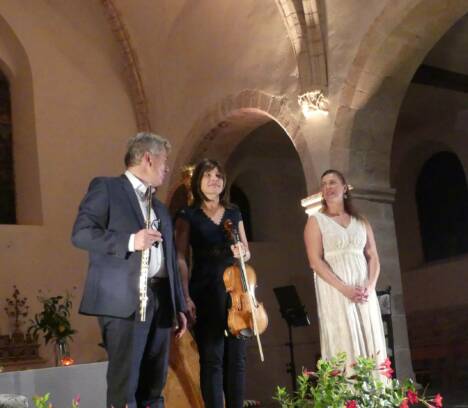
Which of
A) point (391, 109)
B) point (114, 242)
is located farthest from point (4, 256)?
point (114, 242)

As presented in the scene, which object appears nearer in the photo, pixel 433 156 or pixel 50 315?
pixel 50 315

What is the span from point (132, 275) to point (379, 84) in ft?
17.3

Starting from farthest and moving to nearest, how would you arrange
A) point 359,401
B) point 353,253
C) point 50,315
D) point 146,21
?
point 146,21
point 50,315
point 353,253
point 359,401

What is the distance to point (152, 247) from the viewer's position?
3.24 metres

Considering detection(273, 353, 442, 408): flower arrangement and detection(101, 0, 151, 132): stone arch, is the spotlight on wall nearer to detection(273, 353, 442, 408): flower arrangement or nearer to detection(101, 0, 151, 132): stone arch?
detection(101, 0, 151, 132): stone arch

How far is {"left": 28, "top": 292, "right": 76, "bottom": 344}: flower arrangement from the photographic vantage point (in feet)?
30.8

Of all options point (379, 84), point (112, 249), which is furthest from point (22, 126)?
point (112, 249)

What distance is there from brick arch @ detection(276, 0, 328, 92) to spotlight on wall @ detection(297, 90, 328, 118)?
8cm

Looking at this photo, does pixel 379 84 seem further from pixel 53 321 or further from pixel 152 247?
pixel 152 247

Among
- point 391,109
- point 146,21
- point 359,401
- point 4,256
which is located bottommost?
point 359,401

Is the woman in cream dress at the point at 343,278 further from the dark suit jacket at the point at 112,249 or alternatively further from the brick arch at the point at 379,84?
the brick arch at the point at 379,84

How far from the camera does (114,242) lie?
3.11m

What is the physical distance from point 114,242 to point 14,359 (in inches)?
283

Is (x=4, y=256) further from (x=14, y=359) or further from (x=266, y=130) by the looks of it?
(x=266, y=130)
